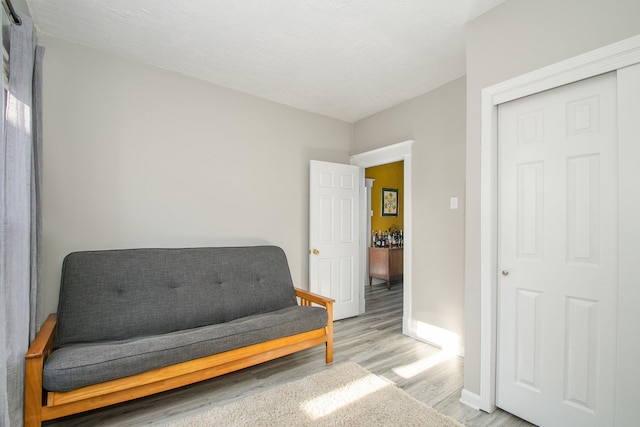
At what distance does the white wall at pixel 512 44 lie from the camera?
61.2 inches

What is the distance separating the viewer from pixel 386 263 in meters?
5.35

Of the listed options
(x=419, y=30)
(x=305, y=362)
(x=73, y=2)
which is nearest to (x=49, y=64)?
(x=73, y=2)

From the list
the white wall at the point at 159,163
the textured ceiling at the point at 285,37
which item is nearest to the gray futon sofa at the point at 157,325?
the white wall at the point at 159,163

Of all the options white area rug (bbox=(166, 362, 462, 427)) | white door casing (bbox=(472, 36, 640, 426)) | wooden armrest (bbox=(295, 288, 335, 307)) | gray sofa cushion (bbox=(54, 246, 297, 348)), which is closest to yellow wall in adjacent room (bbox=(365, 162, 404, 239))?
wooden armrest (bbox=(295, 288, 335, 307))

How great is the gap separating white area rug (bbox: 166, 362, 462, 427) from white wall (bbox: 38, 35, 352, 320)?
1.50 m

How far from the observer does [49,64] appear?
2.31 metres

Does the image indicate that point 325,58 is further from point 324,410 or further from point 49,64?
point 324,410

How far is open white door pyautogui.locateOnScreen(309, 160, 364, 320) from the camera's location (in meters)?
3.62

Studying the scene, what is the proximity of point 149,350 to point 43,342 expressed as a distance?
0.54 m

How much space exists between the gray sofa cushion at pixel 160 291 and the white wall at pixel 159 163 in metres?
0.30

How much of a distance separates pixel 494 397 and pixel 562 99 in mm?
1925

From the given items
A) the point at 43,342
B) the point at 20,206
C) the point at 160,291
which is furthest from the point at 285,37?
the point at 43,342

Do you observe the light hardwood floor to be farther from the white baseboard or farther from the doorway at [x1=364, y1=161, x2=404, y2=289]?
the doorway at [x1=364, y1=161, x2=404, y2=289]

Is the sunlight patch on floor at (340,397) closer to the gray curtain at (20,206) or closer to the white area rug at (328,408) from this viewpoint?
the white area rug at (328,408)
